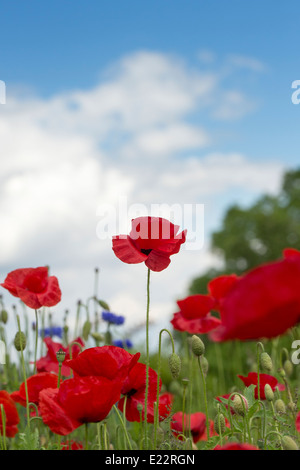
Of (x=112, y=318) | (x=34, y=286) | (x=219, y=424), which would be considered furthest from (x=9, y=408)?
(x=112, y=318)

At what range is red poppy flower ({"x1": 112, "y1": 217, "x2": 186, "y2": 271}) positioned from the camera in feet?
4.02

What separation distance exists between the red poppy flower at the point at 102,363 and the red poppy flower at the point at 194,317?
24.2 inches

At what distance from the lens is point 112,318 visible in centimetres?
275

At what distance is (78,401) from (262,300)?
55 centimetres

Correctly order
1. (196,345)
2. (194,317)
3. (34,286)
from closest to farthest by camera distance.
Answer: (196,345) → (34,286) → (194,317)

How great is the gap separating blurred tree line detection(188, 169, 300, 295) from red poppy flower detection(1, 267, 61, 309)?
15512 millimetres

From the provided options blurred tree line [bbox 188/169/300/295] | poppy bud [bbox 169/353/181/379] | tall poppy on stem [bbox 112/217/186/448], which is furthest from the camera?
blurred tree line [bbox 188/169/300/295]

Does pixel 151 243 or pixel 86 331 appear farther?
pixel 86 331

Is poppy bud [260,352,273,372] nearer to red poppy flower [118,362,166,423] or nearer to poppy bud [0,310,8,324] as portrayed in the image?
red poppy flower [118,362,166,423]

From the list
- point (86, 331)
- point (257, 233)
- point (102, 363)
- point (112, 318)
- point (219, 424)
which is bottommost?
point (219, 424)

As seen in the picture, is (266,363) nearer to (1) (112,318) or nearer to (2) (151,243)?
(2) (151,243)

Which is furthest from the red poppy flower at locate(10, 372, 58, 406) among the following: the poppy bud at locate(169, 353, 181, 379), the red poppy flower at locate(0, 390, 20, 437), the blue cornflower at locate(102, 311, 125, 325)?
the blue cornflower at locate(102, 311, 125, 325)
